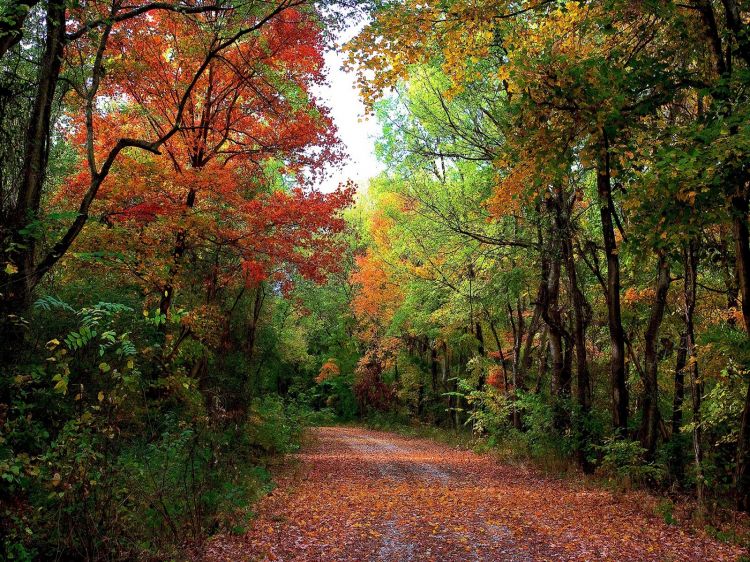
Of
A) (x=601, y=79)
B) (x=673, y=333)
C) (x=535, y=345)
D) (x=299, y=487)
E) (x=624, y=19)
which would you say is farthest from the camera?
(x=535, y=345)

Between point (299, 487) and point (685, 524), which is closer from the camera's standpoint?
point (685, 524)

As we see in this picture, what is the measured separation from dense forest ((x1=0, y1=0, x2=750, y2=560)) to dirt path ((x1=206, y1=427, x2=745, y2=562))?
26.4 inches

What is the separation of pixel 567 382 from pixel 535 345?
8.30 meters

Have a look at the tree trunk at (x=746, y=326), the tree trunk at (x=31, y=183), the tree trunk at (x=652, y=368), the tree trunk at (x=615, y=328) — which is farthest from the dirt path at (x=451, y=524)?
the tree trunk at (x=31, y=183)

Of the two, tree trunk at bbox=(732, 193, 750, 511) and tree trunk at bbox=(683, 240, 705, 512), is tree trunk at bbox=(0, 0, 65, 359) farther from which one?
tree trunk at bbox=(683, 240, 705, 512)

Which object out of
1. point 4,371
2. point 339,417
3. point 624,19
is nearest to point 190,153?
point 4,371

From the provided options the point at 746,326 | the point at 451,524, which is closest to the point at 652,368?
the point at 746,326

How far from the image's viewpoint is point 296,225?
12.7m

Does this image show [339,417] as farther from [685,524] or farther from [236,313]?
[685,524]

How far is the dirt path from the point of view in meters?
6.05

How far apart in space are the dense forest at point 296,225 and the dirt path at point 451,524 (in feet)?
2.20

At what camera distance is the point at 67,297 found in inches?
323

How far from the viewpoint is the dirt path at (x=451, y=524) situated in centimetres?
605

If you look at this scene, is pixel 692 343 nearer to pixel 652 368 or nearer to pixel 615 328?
pixel 615 328
